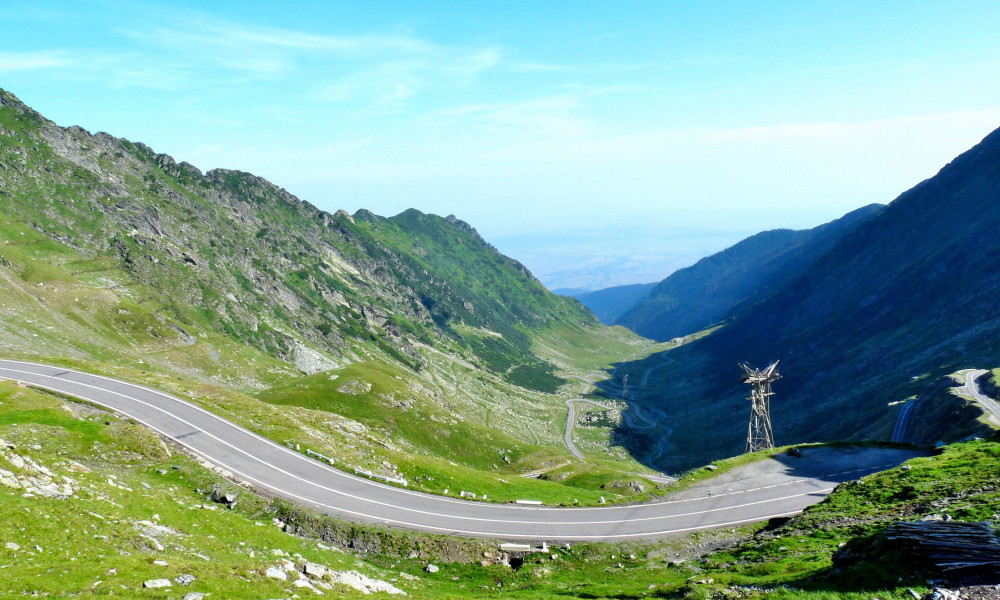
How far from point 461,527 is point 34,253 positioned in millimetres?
166791

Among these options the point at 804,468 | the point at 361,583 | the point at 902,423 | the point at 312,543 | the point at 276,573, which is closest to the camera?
the point at 276,573

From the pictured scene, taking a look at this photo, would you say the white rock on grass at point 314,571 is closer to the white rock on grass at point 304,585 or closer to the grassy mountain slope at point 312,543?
the grassy mountain slope at point 312,543

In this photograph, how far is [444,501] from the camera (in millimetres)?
53781

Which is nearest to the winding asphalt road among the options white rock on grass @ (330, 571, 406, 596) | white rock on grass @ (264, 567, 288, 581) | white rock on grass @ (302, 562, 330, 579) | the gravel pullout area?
the gravel pullout area

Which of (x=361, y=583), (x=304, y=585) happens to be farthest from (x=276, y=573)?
(x=361, y=583)

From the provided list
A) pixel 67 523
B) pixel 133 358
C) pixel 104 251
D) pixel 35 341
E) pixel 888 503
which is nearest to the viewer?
pixel 67 523

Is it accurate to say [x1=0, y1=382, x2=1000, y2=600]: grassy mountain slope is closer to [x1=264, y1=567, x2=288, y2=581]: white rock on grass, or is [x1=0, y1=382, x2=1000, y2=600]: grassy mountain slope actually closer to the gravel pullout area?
[x1=264, y1=567, x2=288, y2=581]: white rock on grass

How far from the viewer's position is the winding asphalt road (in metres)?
48.7

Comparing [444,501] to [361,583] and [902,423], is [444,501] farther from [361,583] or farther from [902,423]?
[902,423]

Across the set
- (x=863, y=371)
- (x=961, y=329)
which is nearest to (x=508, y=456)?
(x=863, y=371)

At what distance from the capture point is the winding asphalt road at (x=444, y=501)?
4872 centimetres

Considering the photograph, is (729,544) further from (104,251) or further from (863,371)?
(104,251)

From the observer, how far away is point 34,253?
150625 millimetres

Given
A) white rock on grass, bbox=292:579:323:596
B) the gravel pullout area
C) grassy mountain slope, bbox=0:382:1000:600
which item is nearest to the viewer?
grassy mountain slope, bbox=0:382:1000:600
